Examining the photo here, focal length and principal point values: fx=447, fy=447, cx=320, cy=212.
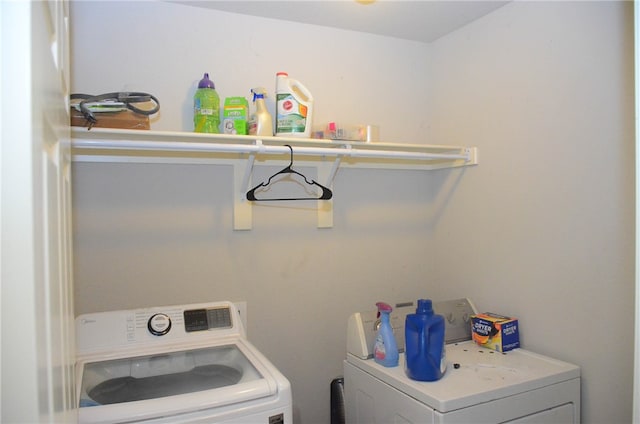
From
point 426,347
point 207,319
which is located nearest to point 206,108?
point 207,319

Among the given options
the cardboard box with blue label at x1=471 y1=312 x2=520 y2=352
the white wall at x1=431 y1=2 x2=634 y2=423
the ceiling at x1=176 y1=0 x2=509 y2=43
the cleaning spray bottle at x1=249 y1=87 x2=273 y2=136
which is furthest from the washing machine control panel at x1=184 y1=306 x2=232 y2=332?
the ceiling at x1=176 y1=0 x2=509 y2=43

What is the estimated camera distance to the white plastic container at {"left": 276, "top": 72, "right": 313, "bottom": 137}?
80.7 inches

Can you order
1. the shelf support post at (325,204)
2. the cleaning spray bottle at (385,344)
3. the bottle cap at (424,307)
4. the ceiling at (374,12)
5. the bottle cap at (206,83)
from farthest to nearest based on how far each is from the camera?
the shelf support post at (325,204) < the ceiling at (374,12) < the bottle cap at (206,83) < the cleaning spray bottle at (385,344) < the bottle cap at (424,307)

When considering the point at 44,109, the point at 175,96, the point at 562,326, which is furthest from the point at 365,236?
the point at 44,109

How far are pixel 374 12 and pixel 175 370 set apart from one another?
191 centimetres

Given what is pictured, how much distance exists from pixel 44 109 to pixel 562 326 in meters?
2.05

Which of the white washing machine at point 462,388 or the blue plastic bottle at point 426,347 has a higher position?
the blue plastic bottle at point 426,347

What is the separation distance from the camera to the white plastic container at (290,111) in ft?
6.72

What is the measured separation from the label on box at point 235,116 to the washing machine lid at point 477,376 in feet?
3.84

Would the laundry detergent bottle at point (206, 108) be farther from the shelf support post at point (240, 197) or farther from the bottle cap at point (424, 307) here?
the bottle cap at point (424, 307)

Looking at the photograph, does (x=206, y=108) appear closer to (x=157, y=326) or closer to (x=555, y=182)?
(x=157, y=326)

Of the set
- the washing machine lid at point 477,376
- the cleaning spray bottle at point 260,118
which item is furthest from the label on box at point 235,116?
the washing machine lid at point 477,376

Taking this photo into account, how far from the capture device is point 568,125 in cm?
190

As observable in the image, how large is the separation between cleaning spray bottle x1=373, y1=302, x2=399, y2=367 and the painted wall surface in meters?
0.51
